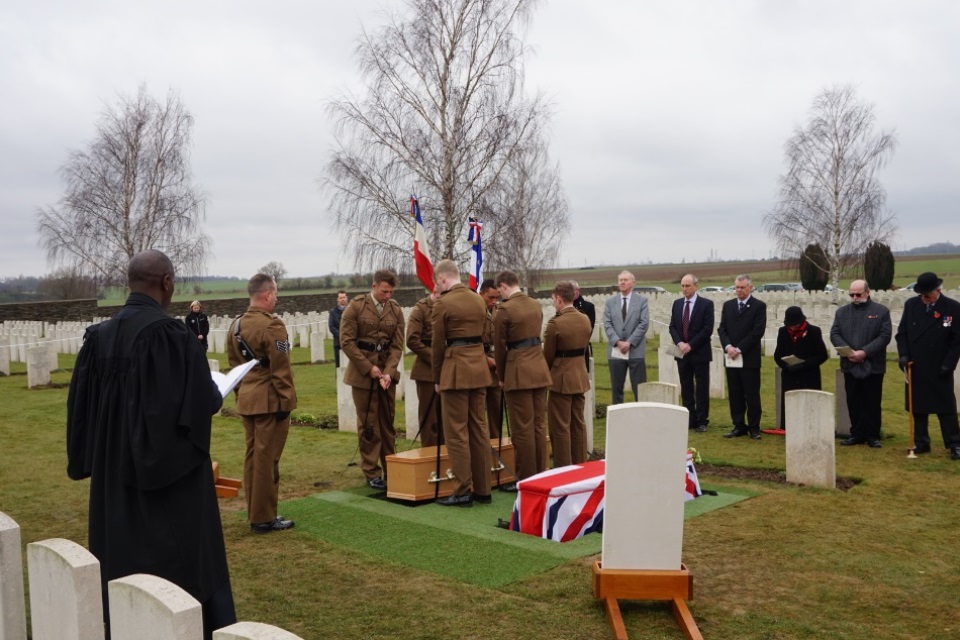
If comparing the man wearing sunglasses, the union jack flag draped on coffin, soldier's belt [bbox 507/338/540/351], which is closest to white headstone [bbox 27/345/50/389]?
soldier's belt [bbox 507/338/540/351]

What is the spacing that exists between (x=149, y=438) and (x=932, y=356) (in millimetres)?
8621

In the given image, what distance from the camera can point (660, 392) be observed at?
9.38 m

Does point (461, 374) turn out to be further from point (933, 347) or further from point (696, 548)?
point (933, 347)

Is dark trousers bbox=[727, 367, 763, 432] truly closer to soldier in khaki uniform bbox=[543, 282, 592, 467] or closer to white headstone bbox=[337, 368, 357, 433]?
soldier in khaki uniform bbox=[543, 282, 592, 467]

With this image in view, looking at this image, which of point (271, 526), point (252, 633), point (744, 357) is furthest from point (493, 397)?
point (252, 633)

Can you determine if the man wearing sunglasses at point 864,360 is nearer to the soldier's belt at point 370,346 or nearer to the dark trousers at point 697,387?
the dark trousers at point 697,387

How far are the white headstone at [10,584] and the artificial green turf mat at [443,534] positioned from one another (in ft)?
9.44

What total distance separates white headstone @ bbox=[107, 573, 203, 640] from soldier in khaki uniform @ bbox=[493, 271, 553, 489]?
579cm

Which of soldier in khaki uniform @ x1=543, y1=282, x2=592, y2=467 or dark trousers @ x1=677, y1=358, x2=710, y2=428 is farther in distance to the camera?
dark trousers @ x1=677, y1=358, x2=710, y2=428

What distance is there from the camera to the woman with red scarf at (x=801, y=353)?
10.6m

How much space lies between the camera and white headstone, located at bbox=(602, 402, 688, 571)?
5.02m

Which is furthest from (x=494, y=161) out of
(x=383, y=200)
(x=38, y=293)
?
(x=38, y=293)

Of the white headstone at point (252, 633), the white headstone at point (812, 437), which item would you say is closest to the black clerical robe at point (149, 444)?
the white headstone at point (252, 633)

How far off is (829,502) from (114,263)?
33.1 m
